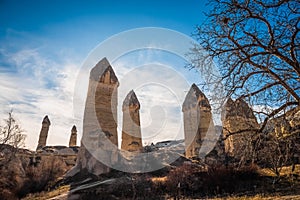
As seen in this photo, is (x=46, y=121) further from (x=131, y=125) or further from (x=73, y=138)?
(x=131, y=125)

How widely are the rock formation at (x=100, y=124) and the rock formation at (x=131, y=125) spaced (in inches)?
158

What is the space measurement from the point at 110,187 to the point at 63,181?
19.2 feet

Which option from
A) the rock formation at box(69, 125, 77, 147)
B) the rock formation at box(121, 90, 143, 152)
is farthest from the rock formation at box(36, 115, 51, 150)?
the rock formation at box(121, 90, 143, 152)

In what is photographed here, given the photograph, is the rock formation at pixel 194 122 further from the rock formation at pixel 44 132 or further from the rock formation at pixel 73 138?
the rock formation at pixel 44 132

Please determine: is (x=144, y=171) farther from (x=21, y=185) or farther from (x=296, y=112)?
(x=296, y=112)

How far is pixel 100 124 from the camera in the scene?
19.4m

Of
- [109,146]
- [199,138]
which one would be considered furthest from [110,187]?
[199,138]

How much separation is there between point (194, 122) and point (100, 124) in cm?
1066

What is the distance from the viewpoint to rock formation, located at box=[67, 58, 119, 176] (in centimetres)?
1827

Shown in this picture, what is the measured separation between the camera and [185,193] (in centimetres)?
1265

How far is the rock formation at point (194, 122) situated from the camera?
80.9 ft

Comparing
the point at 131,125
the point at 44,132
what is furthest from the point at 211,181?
the point at 44,132

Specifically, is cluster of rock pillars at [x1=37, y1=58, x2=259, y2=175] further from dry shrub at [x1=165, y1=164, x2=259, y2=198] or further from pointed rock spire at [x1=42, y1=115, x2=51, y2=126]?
pointed rock spire at [x1=42, y1=115, x2=51, y2=126]

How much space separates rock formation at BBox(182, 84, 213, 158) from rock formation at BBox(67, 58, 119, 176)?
28.3 feet
